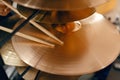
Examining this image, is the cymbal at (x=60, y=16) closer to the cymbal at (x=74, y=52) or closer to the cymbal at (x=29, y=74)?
the cymbal at (x=74, y=52)

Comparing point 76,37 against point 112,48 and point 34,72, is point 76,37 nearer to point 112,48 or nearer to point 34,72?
point 112,48

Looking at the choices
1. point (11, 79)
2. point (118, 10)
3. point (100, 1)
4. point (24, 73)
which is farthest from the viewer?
point (118, 10)

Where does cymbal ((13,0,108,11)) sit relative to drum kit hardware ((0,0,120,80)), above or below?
above

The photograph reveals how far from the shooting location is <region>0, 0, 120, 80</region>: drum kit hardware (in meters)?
0.60

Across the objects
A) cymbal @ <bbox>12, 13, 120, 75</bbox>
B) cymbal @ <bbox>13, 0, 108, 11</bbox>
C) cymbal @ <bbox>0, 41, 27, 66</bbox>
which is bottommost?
cymbal @ <bbox>0, 41, 27, 66</bbox>

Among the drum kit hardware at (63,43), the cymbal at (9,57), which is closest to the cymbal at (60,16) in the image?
the drum kit hardware at (63,43)

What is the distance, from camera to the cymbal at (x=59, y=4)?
480mm

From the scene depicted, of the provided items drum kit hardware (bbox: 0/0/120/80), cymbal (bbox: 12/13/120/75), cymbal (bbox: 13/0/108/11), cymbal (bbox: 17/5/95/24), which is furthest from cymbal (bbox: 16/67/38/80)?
cymbal (bbox: 13/0/108/11)

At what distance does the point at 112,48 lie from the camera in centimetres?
67

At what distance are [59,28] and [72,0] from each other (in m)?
0.21

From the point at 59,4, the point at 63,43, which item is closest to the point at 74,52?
the point at 63,43

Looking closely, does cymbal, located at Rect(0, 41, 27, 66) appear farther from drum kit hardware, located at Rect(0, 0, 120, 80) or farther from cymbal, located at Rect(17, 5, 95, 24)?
cymbal, located at Rect(17, 5, 95, 24)

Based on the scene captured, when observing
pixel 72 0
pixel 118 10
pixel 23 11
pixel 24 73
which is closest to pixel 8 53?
pixel 24 73

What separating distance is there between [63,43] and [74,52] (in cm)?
5
